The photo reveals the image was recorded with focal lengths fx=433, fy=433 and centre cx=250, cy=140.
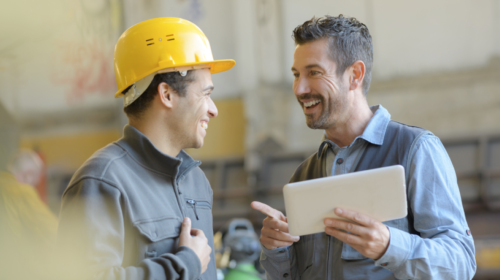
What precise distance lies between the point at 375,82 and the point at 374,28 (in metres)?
0.99

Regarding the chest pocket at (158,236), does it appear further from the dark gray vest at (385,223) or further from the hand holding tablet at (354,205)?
the dark gray vest at (385,223)

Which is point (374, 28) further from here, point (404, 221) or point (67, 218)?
point (67, 218)

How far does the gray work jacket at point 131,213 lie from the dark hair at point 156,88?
0.26 feet

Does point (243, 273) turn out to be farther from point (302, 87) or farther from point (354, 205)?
point (354, 205)

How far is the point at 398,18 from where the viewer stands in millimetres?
7699

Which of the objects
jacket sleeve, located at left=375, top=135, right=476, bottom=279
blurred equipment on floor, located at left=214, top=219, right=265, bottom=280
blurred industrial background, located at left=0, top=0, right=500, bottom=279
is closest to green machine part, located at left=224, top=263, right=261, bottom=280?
blurred equipment on floor, located at left=214, top=219, right=265, bottom=280

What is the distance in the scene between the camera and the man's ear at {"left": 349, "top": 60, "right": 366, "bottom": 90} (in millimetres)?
1806

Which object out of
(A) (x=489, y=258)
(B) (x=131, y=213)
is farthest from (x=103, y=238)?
(A) (x=489, y=258)

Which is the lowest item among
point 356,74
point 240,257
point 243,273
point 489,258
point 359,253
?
point 489,258

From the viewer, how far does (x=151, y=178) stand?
4.80 feet

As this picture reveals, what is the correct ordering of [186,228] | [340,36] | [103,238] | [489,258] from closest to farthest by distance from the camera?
[103,238], [186,228], [340,36], [489,258]

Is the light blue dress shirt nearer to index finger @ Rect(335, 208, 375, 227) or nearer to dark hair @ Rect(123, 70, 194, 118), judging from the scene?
index finger @ Rect(335, 208, 375, 227)

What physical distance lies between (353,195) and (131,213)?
0.67m

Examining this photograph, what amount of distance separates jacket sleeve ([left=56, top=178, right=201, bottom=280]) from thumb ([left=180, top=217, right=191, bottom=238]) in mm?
57
